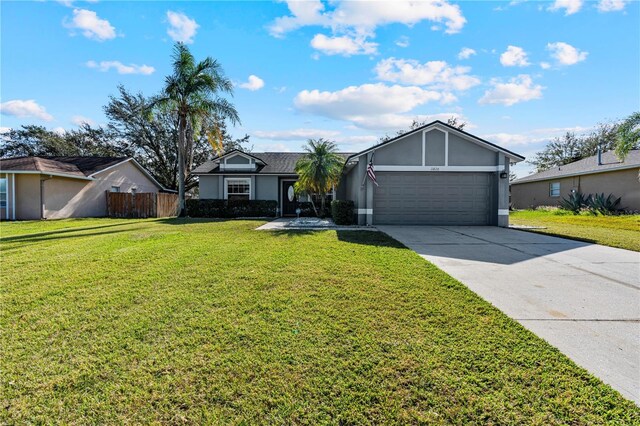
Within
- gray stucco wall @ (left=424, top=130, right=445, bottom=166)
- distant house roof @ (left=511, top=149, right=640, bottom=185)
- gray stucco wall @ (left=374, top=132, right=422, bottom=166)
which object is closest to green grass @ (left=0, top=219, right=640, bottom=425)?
gray stucco wall @ (left=374, top=132, right=422, bottom=166)

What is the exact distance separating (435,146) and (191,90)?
42.1ft

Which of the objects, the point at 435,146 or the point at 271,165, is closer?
the point at 435,146

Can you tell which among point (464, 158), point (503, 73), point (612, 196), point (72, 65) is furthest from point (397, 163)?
point (72, 65)

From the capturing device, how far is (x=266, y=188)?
18.9m

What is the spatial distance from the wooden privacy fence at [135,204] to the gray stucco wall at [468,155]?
55.5 feet

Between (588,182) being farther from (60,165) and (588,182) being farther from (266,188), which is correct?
(60,165)

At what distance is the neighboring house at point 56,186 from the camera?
1555cm

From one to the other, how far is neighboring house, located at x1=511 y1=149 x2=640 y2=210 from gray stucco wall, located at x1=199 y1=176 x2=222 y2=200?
919 inches

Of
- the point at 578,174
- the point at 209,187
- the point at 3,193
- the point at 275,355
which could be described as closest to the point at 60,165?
the point at 3,193

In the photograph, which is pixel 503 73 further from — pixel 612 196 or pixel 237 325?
pixel 237 325

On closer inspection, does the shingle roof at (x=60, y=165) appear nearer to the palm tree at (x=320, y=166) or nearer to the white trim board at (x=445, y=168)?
the palm tree at (x=320, y=166)

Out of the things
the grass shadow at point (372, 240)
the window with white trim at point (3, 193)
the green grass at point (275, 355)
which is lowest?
the green grass at point (275, 355)

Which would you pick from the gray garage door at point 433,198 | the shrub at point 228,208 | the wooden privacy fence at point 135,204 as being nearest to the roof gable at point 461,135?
the gray garage door at point 433,198

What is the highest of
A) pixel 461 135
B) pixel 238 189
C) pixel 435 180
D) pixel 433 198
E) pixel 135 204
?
pixel 461 135
